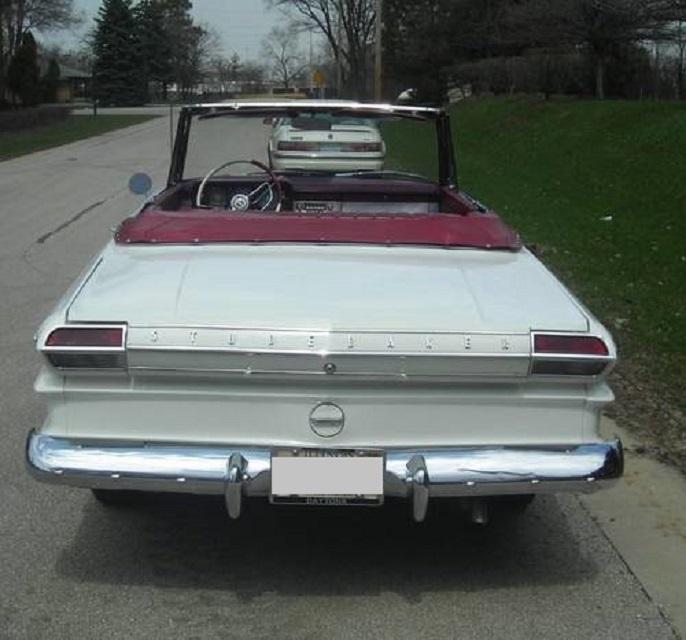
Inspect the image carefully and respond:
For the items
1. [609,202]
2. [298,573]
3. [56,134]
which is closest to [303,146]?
[609,202]

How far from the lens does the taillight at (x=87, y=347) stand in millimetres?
3119

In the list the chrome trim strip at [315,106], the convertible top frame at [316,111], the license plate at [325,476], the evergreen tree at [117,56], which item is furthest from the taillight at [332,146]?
the evergreen tree at [117,56]

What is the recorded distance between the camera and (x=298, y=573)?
366 centimetres

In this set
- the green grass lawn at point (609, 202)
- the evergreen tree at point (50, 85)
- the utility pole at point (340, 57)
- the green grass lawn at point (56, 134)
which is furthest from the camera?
the utility pole at point (340, 57)

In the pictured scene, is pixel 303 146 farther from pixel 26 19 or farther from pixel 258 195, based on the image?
pixel 26 19

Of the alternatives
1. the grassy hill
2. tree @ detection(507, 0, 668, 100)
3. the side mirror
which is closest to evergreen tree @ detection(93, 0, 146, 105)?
tree @ detection(507, 0, 668, 100)

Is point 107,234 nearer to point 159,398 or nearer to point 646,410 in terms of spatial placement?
point 646,410

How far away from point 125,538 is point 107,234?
874 cm

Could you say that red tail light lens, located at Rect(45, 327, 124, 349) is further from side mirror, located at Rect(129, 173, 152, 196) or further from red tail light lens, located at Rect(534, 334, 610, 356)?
side mirror, located at Rect(129, 173, 152, 196)

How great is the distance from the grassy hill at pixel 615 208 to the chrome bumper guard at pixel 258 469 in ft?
6.98

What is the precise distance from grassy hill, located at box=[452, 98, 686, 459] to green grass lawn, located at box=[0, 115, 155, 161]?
11.9 m

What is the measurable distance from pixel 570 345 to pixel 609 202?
1135 cm

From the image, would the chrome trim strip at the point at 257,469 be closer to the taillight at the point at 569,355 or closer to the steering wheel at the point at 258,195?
the taillight at the point at 569,355

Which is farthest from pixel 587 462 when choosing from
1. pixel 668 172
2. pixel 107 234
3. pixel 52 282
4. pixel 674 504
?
pixel 668 172
